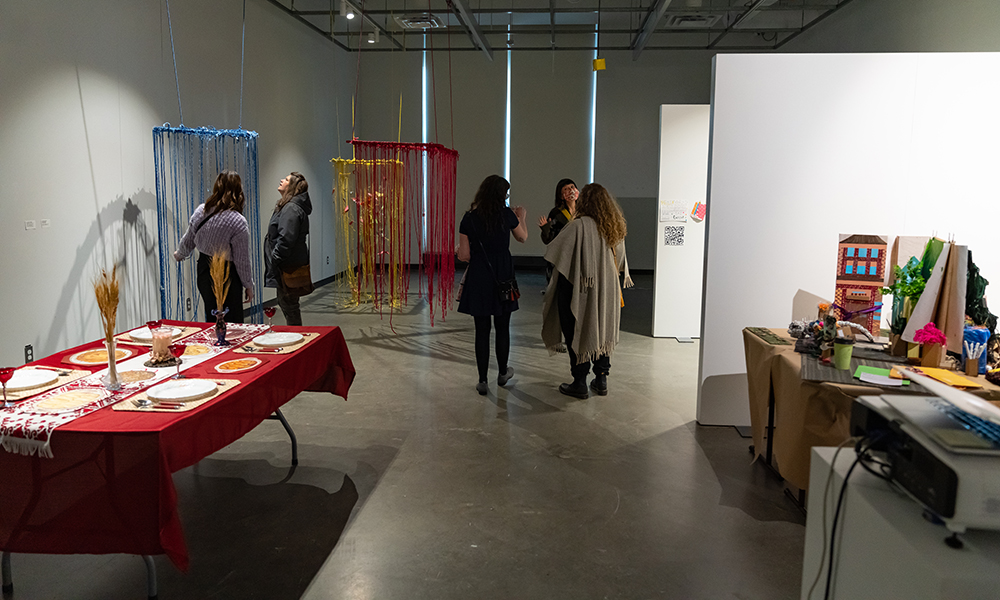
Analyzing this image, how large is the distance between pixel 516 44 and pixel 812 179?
27.3 feet

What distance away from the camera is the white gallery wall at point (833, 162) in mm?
3607

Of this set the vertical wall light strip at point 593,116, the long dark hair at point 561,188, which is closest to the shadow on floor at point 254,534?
the long dark hair at point 561,188

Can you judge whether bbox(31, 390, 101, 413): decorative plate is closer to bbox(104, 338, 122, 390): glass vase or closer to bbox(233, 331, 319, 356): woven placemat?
bbox(104, 338, 122, 390): glass vase

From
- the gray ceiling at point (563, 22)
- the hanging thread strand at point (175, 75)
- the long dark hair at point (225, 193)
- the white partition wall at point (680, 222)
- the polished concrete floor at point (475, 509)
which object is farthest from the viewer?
the gray ceiling at point (563, 22)

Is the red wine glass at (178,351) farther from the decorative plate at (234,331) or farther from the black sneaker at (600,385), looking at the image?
the black sneaker at (600,385)

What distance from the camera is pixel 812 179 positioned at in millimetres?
3748

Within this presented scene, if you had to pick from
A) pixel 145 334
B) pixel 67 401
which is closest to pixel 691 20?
pixel 145 334

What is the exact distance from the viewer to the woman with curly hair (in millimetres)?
4297

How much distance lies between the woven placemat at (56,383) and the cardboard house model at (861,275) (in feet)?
11.2

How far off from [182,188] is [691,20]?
646cm

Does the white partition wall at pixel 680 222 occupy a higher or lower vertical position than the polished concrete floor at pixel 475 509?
higher

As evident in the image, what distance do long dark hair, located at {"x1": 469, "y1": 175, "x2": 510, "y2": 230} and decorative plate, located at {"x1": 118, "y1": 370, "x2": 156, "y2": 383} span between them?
7.80 ft

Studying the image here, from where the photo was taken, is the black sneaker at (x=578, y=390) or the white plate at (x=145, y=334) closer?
the white plate at (x=145, y=334)

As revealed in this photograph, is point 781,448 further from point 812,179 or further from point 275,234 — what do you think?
point 275,234
